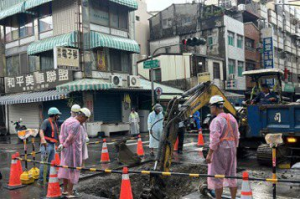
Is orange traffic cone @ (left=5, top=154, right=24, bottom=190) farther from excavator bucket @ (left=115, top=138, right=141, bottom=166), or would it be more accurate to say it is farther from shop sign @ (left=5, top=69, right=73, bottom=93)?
shop sign @ (left=5, top=69, right=73, bottom=93)

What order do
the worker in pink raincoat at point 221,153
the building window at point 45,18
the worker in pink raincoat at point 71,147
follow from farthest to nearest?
the building window at point 45,18 → the worker in pink raincoat at point 71,147 → the worker in pink raincoat at point 221,153

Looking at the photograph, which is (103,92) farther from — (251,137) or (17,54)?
(251,137)

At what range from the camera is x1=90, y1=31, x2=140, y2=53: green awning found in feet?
65.1

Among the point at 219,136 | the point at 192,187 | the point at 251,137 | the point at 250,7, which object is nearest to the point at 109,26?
the point at 251,137

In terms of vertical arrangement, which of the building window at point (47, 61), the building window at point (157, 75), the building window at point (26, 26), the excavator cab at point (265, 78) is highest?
the building window at point (26, 26)

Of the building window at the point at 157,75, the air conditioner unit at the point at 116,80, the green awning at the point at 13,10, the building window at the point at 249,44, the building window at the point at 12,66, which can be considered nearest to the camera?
the air conditioner unit at the point at 116,80

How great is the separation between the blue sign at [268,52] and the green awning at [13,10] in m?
23.5

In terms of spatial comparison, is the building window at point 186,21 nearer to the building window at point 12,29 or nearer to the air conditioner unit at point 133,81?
the air conditioner unit at point 133,81

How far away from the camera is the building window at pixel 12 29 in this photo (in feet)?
79.3

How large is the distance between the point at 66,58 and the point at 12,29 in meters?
9.28

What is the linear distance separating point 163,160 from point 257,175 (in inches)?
119

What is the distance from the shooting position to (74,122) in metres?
6.19

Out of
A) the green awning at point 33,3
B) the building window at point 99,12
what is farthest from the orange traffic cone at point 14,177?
the green awning at point 33,3

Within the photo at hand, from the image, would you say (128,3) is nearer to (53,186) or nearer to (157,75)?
(157,75)
